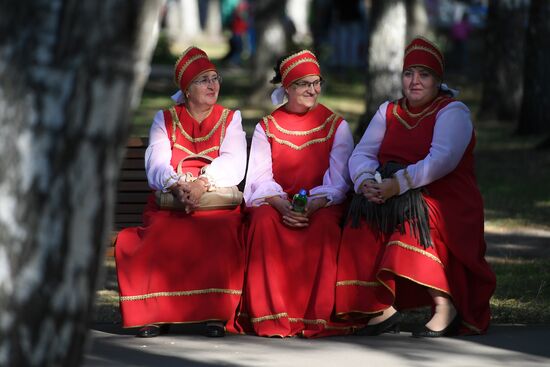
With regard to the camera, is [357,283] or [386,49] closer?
[357,283]

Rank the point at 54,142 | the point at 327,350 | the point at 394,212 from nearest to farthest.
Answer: the point at 54,142, the point at 327,350, the point at 394,212

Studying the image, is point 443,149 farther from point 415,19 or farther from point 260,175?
point 415,19

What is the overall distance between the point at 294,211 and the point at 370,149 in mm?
576

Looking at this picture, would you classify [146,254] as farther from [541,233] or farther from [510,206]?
[510,206]

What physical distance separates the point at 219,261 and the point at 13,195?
3.59m

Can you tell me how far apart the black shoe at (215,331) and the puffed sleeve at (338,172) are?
91 cm

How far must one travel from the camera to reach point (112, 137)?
12.0 ft

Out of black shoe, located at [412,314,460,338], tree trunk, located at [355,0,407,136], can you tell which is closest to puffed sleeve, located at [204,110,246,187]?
black shoe, located at [412,314,460,338]

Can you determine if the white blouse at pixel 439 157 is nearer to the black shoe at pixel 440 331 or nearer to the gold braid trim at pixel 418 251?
the gold braid trim at pixel 418 251

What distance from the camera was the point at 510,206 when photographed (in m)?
12.3

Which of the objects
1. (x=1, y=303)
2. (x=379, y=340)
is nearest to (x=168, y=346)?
(x=379, y=340)

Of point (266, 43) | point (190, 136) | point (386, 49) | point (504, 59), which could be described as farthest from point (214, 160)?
point (266, 43)

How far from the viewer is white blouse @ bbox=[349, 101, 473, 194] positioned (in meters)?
6.95

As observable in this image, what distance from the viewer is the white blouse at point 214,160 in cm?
737
